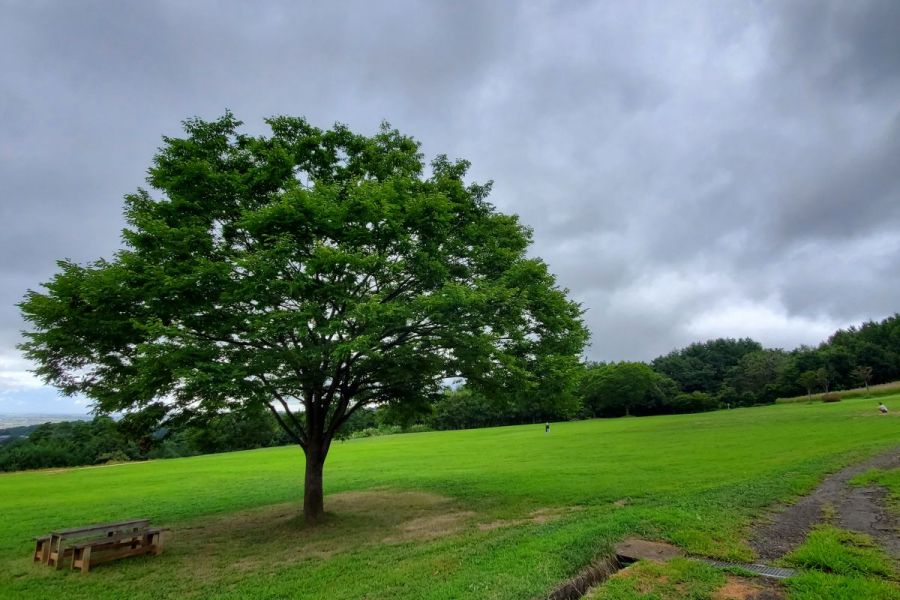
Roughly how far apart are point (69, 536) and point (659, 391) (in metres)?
107

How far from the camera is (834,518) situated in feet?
36.6

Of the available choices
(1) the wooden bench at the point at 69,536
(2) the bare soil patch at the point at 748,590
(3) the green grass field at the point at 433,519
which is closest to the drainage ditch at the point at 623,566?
(3) the green grass field at the point at 433,519

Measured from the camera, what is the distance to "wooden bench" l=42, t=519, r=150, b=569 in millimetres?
12234

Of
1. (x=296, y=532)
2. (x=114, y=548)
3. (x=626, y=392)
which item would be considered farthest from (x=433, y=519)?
(x=626, y=392)

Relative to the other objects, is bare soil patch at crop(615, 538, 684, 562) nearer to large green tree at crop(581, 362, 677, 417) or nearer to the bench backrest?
the bench backrest

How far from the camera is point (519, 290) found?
47.2 ft

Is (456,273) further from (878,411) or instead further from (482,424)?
(482,424)

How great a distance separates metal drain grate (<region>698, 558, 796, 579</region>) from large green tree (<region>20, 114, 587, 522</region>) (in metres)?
6.24

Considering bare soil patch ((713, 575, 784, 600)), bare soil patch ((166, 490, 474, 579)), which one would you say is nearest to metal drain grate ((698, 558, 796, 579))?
bare soil patch ((713, 575, 784, 600))

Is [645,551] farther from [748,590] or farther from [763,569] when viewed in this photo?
[748,590]

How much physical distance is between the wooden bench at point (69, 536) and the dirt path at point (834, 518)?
1539 centimetres

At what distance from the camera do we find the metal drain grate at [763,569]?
7.55 m

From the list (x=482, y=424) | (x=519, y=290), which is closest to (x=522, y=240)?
(x=519, y=290)

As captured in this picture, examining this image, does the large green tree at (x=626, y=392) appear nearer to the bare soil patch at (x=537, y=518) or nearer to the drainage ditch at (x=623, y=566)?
the bare soil patch at (x=537, y=518)
